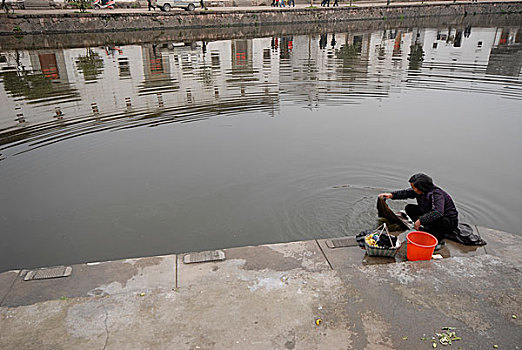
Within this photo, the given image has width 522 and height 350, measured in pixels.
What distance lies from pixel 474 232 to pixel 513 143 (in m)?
4.90

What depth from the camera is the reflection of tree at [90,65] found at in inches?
656

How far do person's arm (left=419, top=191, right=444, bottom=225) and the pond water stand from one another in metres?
1.16

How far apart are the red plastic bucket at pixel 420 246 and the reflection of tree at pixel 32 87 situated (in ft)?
42.0

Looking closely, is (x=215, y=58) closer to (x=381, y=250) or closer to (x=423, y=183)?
(x=423, y=183)

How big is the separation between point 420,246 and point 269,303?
6.23 ft

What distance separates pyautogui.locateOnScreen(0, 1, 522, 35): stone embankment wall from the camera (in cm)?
2944

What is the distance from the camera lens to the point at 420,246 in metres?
4.18

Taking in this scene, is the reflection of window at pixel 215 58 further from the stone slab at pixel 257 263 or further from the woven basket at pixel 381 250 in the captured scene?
the woven basket at pixel 381 250

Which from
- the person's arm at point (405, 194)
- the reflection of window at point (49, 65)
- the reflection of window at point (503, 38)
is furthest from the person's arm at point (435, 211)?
the reflection of window at point (503, 38)

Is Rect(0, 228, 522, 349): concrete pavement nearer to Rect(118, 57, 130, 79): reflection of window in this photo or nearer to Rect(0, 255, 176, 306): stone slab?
Rect(0, 255, 176, 306): stone slab

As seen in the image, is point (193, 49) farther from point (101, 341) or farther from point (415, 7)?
point (415, 7)

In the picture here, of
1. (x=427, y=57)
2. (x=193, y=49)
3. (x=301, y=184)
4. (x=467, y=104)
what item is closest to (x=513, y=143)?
(x=467, y=104)

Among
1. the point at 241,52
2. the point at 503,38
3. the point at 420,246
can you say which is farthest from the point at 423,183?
the point at 503,38

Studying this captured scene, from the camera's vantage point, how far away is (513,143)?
861 cm
